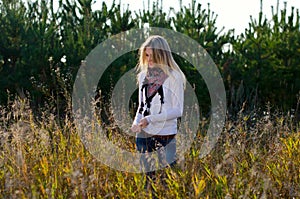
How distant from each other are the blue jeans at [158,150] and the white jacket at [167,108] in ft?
0.23

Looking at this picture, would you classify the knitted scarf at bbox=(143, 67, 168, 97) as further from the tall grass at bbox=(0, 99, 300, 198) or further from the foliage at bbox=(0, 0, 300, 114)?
the foliage at bbox=(0, 0, 300, 114)

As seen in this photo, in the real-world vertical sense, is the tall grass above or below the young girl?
below

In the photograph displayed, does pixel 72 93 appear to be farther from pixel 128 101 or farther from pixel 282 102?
pixel 282 102

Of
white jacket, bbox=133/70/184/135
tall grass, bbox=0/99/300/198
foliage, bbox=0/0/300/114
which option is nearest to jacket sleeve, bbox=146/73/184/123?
white jacket, bbox=133/70/184/135

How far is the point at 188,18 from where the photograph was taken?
24.2 ft

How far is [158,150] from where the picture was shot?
355 cm

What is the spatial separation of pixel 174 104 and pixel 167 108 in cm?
6

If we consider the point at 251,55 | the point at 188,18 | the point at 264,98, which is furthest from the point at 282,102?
the point at 188,18

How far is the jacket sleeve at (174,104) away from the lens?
3398 millimetres

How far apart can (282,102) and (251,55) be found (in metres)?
0.78

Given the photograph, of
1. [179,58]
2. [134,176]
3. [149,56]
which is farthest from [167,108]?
[179,58]

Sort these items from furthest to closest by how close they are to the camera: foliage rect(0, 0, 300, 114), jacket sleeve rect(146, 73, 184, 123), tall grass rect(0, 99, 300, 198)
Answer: foliage rect(0, 0, 300, 114) < jacket sleeve rect(146, 73, 184, 123) < tall grass rect(0, 99, 300, 198)

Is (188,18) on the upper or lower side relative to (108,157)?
upper

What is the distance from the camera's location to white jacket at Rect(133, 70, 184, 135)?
3410 millimetres
